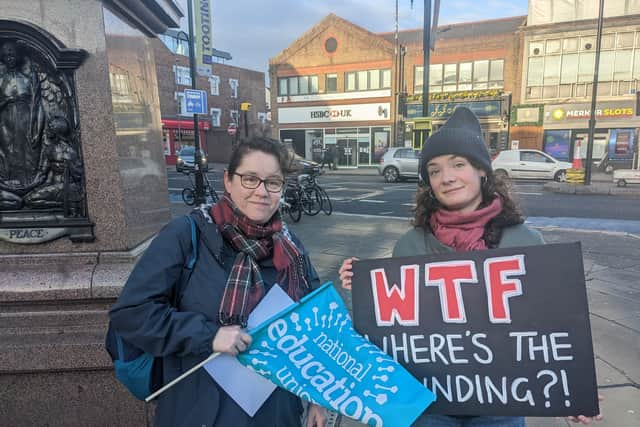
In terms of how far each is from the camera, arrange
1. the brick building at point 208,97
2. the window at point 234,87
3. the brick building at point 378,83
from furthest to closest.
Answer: the window at point 234,87 → the brick building at point 208,97 → the brick building at point 378,83

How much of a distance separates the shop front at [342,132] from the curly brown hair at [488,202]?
30.3 m

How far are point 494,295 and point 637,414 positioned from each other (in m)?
2.03

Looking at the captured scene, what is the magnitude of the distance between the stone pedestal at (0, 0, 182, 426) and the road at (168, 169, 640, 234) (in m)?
7.78

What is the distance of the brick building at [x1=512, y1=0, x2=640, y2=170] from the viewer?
2580cm

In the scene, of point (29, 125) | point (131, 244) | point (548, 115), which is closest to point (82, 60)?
point (29, 125)

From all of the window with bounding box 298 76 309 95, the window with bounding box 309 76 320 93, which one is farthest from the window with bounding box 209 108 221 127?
the window with bounding box 309 76 320 93

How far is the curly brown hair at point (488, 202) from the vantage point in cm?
189

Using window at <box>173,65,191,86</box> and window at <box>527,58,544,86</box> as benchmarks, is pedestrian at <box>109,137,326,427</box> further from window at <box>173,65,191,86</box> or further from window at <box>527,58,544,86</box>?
window at <box>173,65,191,86</box>

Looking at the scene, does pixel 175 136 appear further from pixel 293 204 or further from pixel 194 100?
pixel 293 204

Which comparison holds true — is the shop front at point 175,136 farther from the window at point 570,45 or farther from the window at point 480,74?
the window at point 570,45

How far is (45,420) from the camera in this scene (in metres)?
2.68

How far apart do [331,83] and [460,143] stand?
3449 cm

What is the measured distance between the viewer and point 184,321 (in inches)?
59.8

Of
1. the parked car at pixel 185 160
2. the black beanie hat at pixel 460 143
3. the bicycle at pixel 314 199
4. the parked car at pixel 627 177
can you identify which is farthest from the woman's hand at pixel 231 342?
the parked car at pixel 185 160
